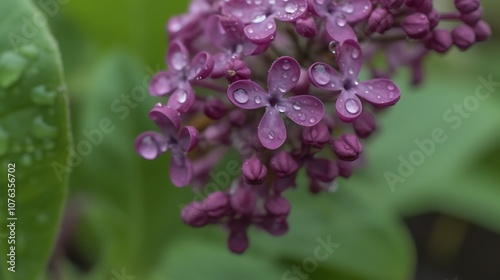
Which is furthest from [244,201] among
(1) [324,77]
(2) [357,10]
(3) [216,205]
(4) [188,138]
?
(2) [357,10]

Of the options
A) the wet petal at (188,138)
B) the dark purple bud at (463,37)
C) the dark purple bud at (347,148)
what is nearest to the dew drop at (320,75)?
the dark purple bud at (347,148)

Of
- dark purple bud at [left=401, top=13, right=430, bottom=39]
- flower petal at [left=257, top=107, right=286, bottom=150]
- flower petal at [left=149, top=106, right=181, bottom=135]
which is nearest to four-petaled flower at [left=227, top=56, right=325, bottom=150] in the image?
flower petal at [left=257, top=107, right=286, bottom=150]

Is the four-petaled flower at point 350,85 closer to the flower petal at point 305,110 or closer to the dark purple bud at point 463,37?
the flower petal at point 305,110

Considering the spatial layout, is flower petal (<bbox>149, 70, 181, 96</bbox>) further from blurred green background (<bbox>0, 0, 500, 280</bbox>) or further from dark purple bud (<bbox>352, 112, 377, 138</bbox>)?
dark purple bud (<bbox>352, 112, 377, 138</bbox>)

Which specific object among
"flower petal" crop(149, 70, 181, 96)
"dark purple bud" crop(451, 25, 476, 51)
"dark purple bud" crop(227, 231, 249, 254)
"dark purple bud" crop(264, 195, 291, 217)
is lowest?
"dark purple bud" crop(227, 231, 249, 254)

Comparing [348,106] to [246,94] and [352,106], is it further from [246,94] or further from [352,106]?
[246,94]

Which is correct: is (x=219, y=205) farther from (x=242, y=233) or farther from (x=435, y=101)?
(x=435, y=101)
